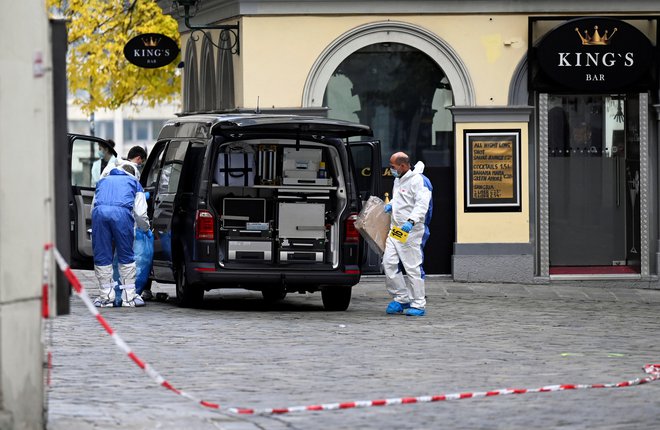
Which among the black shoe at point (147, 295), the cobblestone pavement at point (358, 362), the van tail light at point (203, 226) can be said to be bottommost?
the cobblestone pavement at point (358, 362)

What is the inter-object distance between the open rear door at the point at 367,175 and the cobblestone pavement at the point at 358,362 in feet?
1.87

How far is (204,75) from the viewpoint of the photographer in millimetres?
24344

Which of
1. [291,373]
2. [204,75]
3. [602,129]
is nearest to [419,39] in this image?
[602,129]

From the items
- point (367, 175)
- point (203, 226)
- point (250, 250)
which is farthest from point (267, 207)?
point (367, 175)

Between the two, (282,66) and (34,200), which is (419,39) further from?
(34,200)

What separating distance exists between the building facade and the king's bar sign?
0.02 meters

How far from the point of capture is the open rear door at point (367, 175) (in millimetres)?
16984

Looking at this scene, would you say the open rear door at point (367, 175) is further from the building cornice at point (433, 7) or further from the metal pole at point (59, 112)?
the metal pole at point (59, 112)

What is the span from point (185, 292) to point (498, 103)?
645 centimetres

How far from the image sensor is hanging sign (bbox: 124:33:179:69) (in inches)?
912

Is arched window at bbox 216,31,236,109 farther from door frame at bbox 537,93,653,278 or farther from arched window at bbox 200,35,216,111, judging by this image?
door frame at bbox 537,93,653,278

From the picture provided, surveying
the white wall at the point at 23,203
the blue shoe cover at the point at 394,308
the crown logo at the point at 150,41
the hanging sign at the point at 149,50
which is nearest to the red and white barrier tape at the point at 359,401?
the white wall at the point at 23,203

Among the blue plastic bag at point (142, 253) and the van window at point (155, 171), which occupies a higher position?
the van window at point (155, 171)

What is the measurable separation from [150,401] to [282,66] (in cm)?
1211
